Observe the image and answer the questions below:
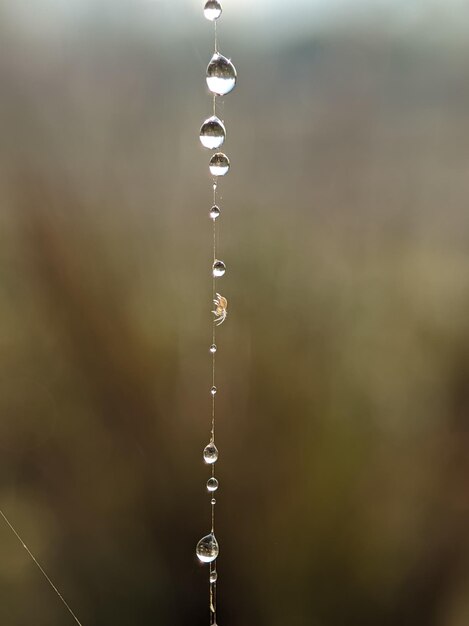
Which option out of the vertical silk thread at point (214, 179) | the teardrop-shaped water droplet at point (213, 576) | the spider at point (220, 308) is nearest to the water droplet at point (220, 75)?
the vertical silk thread at point (214, 179)

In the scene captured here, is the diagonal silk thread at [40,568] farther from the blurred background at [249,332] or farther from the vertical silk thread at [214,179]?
the vertical silk thread at [214,179]

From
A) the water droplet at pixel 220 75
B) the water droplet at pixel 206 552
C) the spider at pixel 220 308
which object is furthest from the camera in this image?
the spider at pixel 220 308

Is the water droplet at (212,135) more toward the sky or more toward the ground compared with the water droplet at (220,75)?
more toward the ground

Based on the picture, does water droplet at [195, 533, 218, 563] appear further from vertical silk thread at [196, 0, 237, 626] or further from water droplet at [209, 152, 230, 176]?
water droplet at [209, 152, 230, 176]

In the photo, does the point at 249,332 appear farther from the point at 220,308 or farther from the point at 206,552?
the point at 206,552

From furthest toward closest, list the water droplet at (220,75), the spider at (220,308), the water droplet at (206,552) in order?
the spider at (220,308)
the water droplet at (206,552)
the water droplet at (220,75)

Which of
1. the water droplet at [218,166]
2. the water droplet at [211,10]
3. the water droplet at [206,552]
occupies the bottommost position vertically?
the water droplet at [206,552]

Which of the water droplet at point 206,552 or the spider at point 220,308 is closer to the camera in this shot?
the water droplet at point 206,552
